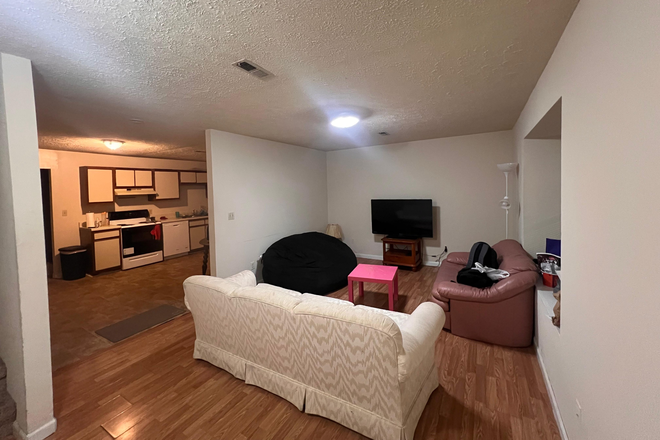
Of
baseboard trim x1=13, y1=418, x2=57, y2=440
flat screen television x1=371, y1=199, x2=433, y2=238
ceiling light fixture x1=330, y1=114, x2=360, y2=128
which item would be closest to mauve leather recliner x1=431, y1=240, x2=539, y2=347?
ceiling light fixture x1=330, y1=114, x2=360, y2=128

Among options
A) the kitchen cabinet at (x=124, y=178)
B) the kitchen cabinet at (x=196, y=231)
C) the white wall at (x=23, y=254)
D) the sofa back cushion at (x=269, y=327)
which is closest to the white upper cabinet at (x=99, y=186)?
the kitchen cabinet at (x=124, y=178)

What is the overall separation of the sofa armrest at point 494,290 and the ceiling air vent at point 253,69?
258 cm

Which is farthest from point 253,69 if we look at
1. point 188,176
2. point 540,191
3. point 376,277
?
point 188,176

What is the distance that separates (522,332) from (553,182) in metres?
1.57

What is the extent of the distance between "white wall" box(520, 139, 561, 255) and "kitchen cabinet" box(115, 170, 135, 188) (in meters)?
6.91

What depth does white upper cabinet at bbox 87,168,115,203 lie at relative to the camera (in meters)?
5.45

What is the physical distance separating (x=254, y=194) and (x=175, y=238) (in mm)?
3361

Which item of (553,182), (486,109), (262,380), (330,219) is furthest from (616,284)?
(330,219)

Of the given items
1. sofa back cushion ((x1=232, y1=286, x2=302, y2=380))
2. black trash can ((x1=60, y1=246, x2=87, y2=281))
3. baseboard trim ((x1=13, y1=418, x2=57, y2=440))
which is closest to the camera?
baseboard trim ((x1=13, y1=418, x2=57, y2=440))

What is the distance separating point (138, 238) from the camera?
6043 millimetres

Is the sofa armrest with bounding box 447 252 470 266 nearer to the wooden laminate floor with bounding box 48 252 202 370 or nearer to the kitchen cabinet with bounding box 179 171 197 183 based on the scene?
the wooden laminate floor with bounding box 48 252 202 370

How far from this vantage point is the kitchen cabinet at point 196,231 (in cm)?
719

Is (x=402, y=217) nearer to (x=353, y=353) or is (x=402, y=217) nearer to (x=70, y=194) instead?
(x=353, y=353)

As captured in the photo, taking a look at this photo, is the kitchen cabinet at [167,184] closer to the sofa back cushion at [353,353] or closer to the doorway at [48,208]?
the doorway at [48,208]
